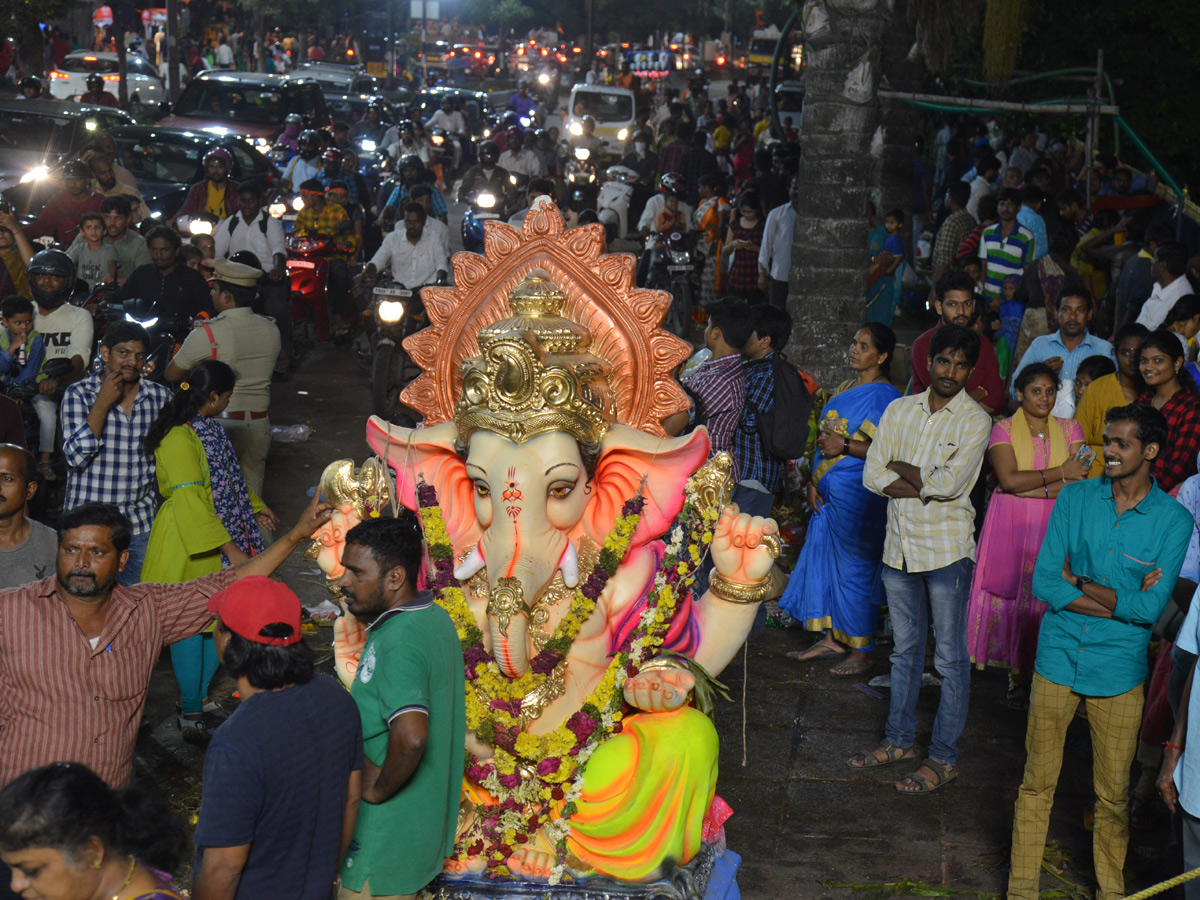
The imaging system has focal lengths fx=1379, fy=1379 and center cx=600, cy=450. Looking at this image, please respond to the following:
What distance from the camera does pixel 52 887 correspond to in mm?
2850

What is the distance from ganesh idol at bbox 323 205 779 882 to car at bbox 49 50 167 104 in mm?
27516

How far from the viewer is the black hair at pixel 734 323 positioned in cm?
700

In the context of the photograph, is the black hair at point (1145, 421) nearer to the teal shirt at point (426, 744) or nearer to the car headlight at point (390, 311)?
the teal shirt at point (426, 744)

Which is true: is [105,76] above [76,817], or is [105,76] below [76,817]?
above

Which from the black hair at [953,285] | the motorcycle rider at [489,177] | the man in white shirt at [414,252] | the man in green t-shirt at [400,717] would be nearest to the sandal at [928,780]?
the man in green t-shirt at [400,717]

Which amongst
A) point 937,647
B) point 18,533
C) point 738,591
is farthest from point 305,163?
point 738,591

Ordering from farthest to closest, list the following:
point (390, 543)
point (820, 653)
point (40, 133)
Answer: point (40, 133), point (820, 653), point (390, 543)

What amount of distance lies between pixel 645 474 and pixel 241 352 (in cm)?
412

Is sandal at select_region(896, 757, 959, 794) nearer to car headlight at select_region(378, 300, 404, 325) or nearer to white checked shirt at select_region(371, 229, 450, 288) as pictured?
car headlight at select_region(378, 300, 404, 325)

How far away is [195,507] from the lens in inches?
245

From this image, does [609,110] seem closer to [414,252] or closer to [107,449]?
[414,252]

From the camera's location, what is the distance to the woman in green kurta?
621cm

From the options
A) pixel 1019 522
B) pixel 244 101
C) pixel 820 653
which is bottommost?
pixel 820 653

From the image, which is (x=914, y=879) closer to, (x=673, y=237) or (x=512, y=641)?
(x=512, y=641)
